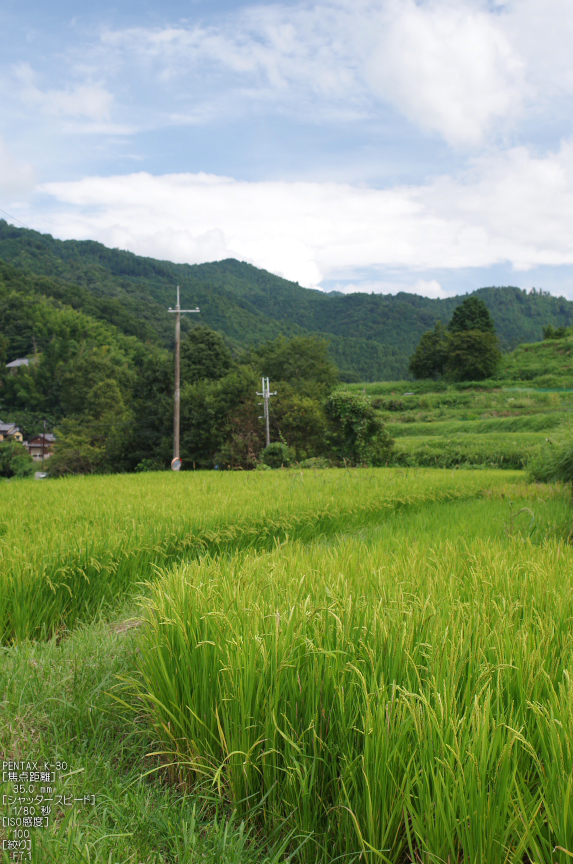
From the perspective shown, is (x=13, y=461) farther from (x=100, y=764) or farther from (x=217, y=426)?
(x=100, y=764)

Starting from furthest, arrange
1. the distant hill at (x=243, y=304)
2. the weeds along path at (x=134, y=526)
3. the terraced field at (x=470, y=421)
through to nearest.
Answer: the distant hill at (x=243, y=304)
the terraced field at (x=470, y=421)
the weeds along path at (x=134, y=526)

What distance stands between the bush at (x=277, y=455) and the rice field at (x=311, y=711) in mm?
21010

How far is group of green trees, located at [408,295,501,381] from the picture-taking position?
Answer: 1852 inches

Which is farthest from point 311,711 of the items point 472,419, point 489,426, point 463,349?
point 463,349

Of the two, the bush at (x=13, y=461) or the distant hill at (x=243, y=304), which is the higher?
the distant hill at (x=243, y=304)

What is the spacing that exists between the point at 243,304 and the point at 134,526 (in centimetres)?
9661

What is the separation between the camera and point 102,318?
234 feet

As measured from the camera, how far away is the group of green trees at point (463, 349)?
1852 inches

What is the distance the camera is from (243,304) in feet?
323

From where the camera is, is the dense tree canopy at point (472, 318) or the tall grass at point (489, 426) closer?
the tall grass at point (489, 426)

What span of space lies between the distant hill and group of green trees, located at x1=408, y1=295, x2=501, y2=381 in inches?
823

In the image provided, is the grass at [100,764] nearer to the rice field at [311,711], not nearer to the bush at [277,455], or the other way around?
the rice field at [311,711]

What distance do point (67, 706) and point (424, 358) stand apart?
56.4 metres

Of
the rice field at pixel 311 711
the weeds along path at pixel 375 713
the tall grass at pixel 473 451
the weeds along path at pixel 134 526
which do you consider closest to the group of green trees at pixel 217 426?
the tall grass at pixel 473 451
